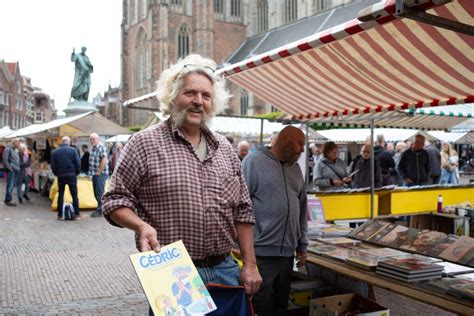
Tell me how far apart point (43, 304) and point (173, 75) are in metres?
3.54

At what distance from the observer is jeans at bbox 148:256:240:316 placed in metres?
2.02

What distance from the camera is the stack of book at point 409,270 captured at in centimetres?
281

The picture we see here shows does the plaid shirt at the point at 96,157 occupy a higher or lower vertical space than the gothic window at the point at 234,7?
lower

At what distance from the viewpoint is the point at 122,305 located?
15.5 ft

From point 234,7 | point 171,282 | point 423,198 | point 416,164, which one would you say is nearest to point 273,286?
point 171,282

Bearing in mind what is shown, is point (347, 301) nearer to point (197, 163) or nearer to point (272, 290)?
point (272, 290)

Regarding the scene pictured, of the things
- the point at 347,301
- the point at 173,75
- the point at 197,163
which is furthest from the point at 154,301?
the point at 347,301

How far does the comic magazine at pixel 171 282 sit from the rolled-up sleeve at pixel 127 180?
28 cm

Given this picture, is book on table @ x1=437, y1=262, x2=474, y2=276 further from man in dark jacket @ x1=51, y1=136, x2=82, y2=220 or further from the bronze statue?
A: the bronze statue

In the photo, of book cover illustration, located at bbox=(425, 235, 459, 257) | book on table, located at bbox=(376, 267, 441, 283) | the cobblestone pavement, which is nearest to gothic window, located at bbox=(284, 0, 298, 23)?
the cobblestone pavement

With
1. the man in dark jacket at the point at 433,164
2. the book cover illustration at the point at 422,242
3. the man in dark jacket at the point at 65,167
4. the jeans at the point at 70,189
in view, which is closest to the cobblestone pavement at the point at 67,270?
the jeans at the point at 70,189

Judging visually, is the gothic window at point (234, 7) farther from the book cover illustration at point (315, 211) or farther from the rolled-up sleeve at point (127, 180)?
the rolled-up sleeve at point (127, 180)

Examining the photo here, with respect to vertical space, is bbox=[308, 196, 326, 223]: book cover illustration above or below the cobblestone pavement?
above

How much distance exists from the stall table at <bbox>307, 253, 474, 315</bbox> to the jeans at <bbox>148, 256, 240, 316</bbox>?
41.1 inches
